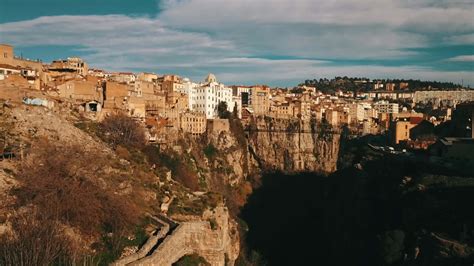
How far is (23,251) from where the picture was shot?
1316 centimetres

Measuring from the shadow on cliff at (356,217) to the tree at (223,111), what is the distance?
8.02m

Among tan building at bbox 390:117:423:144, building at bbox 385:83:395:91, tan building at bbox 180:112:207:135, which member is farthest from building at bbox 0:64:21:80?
building at bbox 385:83:395:91

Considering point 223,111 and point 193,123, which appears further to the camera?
point 223,111

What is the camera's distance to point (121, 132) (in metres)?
31.9

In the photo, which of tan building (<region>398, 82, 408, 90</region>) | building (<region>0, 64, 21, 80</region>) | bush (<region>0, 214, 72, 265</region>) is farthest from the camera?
tan building (<region>398, 82, 408, 90</region>)

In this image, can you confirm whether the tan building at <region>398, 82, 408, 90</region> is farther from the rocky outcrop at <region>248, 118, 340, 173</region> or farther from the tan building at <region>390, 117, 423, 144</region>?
the tan building at <region>390, 117, 423, 144</region>

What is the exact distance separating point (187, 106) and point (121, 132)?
22.4 metres

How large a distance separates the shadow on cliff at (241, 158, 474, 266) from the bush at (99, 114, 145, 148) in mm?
12995

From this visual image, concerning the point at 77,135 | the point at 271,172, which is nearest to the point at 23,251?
the point at 77,135

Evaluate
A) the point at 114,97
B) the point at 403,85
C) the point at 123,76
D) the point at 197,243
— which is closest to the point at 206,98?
the point at 123,76

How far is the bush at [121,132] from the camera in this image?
100 feet

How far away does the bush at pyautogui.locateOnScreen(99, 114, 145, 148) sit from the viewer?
30.5 m

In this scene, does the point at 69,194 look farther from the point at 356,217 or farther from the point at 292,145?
the point at 292,145

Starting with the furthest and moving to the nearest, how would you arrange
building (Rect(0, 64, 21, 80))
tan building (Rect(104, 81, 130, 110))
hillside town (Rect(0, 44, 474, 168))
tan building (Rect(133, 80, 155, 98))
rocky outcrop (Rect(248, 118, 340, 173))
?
1. rocky outcrop (Rect(248, 118, 340, 173))
2. tan building (Rect(133, 80, 155, 98))
3. tan building (Rect(104, 81, 130, 110))
4. hillside town (Rect(0, 44, 474, 168))
5. building (Rect(0, 64, 21, 80))
